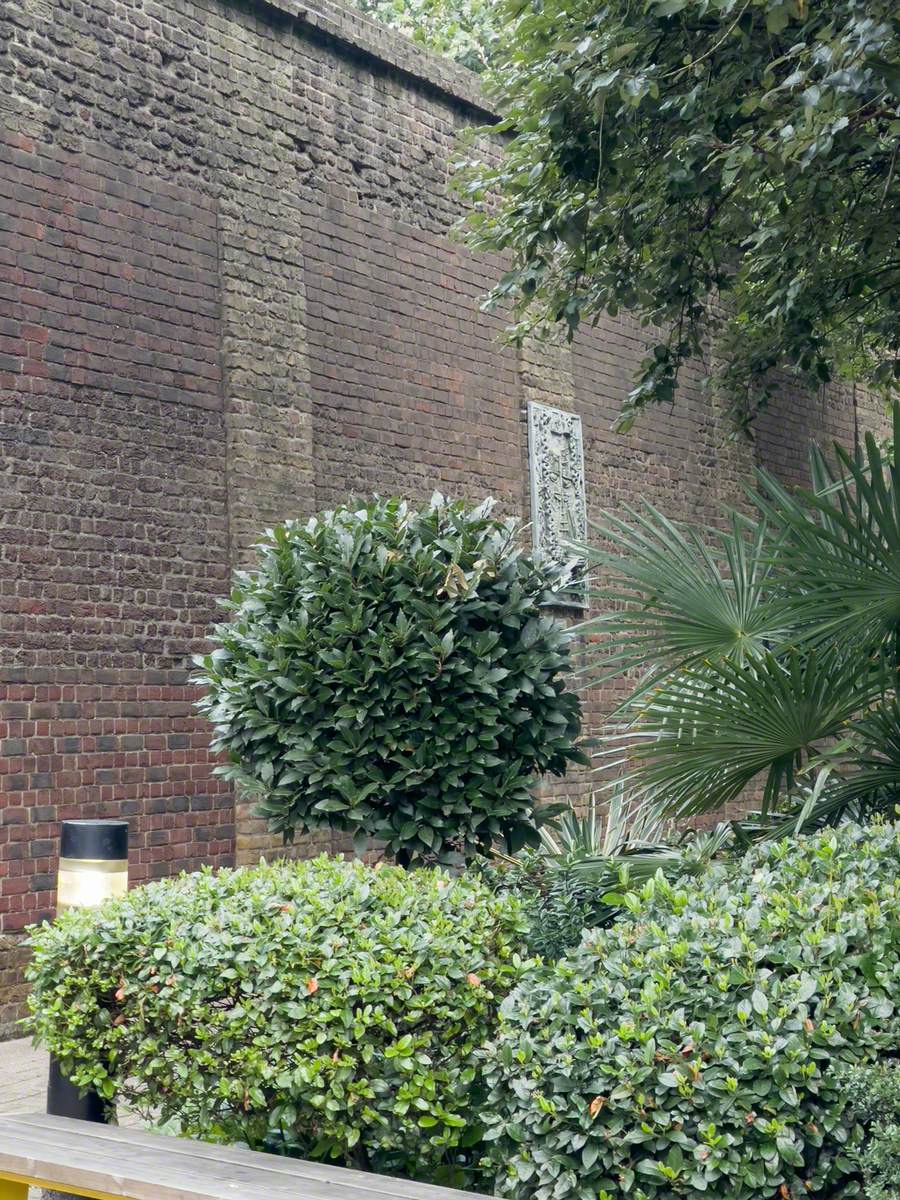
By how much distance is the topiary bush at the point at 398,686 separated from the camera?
615cm

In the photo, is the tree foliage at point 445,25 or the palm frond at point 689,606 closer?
the palm frond at point 689,606

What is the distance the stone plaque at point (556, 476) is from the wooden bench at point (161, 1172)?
9318mm

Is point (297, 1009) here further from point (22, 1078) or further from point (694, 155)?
point (694, 155)

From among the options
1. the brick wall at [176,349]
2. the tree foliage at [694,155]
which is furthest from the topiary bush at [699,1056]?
the brick wall at [176,349]

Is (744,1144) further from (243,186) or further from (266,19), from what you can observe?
(266,19)

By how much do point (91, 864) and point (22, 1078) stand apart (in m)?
2.38

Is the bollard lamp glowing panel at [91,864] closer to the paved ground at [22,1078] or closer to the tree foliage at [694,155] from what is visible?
the paved ground at [22,1078]

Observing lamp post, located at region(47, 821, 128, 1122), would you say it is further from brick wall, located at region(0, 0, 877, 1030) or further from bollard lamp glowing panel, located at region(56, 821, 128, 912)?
brick wall, located at region(0, 0, 877, 1030)

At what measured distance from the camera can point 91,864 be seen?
5.05 meters

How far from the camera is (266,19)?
10445 mm

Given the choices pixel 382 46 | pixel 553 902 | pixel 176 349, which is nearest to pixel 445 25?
pixel 382 46

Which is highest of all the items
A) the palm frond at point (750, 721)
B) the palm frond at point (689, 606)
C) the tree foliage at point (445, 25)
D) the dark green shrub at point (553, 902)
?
the tree foliage at point (445, 25)

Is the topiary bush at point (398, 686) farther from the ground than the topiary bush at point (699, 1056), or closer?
farther from the ground

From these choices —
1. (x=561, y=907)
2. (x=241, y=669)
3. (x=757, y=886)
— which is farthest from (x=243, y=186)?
(x=757, y=886)
